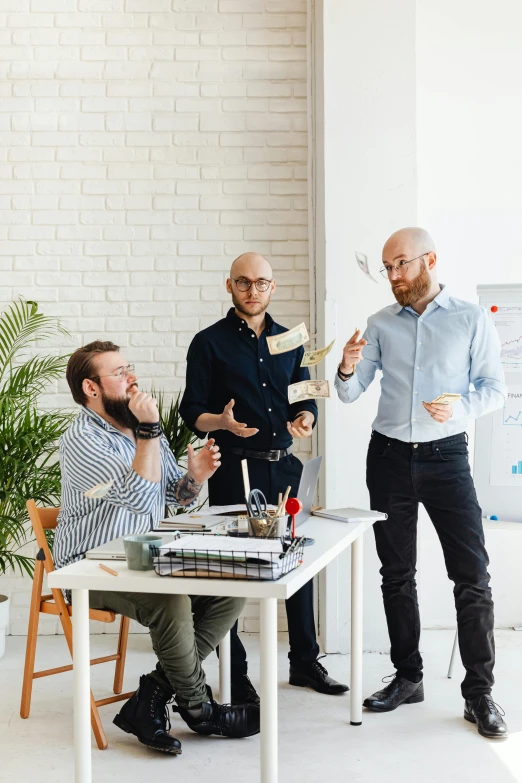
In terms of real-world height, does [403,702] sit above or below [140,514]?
below

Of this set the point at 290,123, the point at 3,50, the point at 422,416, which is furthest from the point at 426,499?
the point at 3,50

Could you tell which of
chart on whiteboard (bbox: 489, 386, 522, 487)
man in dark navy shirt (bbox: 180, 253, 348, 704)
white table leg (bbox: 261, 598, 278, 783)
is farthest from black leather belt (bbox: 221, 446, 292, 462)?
white table leg (bbox: 261, 598, 278, 783)

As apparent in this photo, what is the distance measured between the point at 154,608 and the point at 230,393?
3.70 ft

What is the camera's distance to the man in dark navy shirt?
3.31 m

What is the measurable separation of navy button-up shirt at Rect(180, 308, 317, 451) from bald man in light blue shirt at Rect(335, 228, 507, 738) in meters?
0.30

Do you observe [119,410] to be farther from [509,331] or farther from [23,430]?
[509,331]

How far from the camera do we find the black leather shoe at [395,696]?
3182mm

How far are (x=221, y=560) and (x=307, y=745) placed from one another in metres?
1.19

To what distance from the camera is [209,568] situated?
2039 millimetres

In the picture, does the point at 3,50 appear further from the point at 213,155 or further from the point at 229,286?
the point at 229,286

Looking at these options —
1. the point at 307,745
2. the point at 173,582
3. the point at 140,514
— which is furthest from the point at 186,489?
the point at 307,745

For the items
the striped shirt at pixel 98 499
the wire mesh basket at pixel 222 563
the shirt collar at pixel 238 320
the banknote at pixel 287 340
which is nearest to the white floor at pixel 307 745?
the striped shirt at pixel 98 499

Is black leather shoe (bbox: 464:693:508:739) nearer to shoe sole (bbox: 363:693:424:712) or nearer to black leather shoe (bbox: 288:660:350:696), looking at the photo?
shoe sole (bbox: 363:693:424:712)

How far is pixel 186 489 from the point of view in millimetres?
2889
